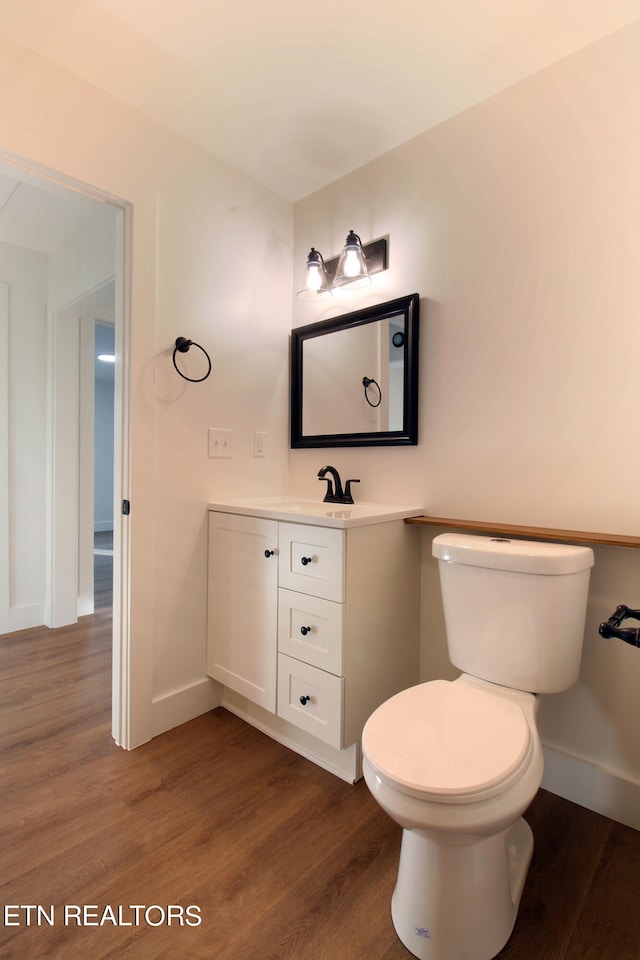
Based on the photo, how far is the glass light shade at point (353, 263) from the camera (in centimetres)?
184

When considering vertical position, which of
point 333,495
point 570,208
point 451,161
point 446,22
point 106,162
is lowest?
point 333,495

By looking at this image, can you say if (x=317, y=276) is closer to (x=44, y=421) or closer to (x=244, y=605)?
(x=244, y=605)

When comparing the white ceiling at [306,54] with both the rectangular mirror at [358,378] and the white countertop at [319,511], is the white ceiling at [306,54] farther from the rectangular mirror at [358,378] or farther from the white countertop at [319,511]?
the white countertop at [319,511]

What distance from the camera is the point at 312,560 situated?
1518 mm

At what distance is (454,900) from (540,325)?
1.58 meters

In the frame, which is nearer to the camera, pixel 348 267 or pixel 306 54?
pixel 306 54

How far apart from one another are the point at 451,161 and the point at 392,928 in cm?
237

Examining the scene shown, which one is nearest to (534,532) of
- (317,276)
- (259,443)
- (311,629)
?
(311,629)

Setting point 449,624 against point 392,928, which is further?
point 449,624

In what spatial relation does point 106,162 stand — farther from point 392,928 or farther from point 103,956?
point 392,928

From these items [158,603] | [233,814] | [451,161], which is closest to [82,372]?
[158,603]

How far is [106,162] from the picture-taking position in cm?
156

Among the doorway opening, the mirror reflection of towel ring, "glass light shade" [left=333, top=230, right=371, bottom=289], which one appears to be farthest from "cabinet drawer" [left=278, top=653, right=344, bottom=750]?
the doorway opening

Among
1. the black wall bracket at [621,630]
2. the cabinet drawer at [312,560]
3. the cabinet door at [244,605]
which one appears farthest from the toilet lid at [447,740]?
the cabinet door at [244,605]
